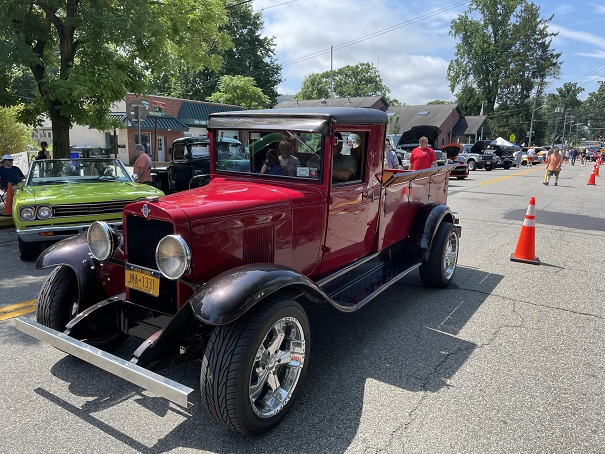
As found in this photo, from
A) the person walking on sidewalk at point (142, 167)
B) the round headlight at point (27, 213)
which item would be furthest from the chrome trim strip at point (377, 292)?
the person walking on sidewalk at point (142, 167)

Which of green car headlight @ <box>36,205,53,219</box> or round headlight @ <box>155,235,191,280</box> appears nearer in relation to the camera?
round headlight @ <box>155,235,191,280</box>

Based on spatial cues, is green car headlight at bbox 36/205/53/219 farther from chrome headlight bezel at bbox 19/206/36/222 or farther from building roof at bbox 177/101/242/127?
building roof at bbox 177/101/242/127

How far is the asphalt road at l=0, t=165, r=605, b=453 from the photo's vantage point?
266cm

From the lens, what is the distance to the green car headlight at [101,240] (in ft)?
10.6

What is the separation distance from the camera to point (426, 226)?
5.22m

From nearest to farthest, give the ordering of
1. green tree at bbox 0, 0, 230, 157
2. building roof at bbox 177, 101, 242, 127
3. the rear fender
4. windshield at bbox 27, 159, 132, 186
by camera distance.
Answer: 1. the rear fender
2. windshield at bbox 27, 159, 132, 186
3. green tree at bbox 0, 0, 230, 157
4. building roof at bbox 177, 101, 242, 127

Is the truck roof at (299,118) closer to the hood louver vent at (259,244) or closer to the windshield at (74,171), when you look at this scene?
the hood louver vent at (259,244)

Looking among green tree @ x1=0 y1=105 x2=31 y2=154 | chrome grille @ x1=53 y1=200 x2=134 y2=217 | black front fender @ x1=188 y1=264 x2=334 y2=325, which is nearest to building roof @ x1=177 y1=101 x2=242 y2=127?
green tree @ x1=0 y1=105 x2=31 y2=154

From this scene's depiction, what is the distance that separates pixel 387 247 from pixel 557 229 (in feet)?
21.1

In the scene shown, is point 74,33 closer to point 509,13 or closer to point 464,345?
point 464,345

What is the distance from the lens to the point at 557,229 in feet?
31.2

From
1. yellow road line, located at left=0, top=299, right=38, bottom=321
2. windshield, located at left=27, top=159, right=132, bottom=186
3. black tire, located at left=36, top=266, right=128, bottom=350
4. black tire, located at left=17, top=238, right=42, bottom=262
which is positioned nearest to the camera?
black tire, located at left=36, top=266, right=128, bottom=350

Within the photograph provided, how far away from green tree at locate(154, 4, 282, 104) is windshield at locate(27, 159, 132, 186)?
39924 mm

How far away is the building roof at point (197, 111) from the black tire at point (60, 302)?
3144 cm
